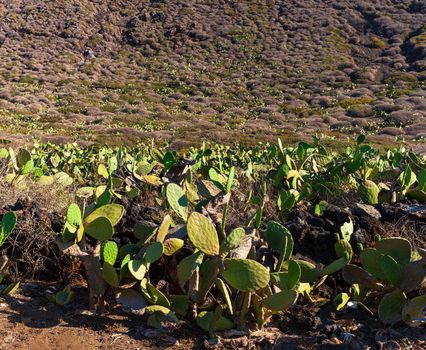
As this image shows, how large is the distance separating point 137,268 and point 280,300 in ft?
2.97


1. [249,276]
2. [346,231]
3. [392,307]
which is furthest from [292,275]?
[346,231]

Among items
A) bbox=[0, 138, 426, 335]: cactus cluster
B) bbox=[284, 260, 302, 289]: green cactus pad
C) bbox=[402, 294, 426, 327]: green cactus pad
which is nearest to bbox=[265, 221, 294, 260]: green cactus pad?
bbox=[0, 138, 426, 335]: cactus cluster

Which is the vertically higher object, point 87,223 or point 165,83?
point 87,223

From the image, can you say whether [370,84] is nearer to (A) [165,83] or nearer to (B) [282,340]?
(A) [165,83]

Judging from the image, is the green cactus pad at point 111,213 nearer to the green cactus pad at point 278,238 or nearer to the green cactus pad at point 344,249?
the green cactus pad at point 278,238

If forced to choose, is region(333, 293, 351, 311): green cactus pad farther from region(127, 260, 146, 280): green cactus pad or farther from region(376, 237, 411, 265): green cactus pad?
region(127, 260, 146, 280): green cactus pad

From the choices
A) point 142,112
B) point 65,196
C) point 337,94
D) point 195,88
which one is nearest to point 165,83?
point 195,88

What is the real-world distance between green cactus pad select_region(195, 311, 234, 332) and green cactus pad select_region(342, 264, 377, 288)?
0.90 meters

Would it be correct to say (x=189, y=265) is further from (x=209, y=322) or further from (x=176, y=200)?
(x=176, y=200)

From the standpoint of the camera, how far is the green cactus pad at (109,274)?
10.4 feet

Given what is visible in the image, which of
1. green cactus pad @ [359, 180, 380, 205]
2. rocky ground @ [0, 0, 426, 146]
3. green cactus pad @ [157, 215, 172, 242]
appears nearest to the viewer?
green cactus pad @ [157, 215, 172, 242]

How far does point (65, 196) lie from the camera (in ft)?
18.9

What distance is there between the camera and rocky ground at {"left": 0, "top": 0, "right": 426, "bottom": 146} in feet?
123

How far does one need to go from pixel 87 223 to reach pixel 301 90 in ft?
164
